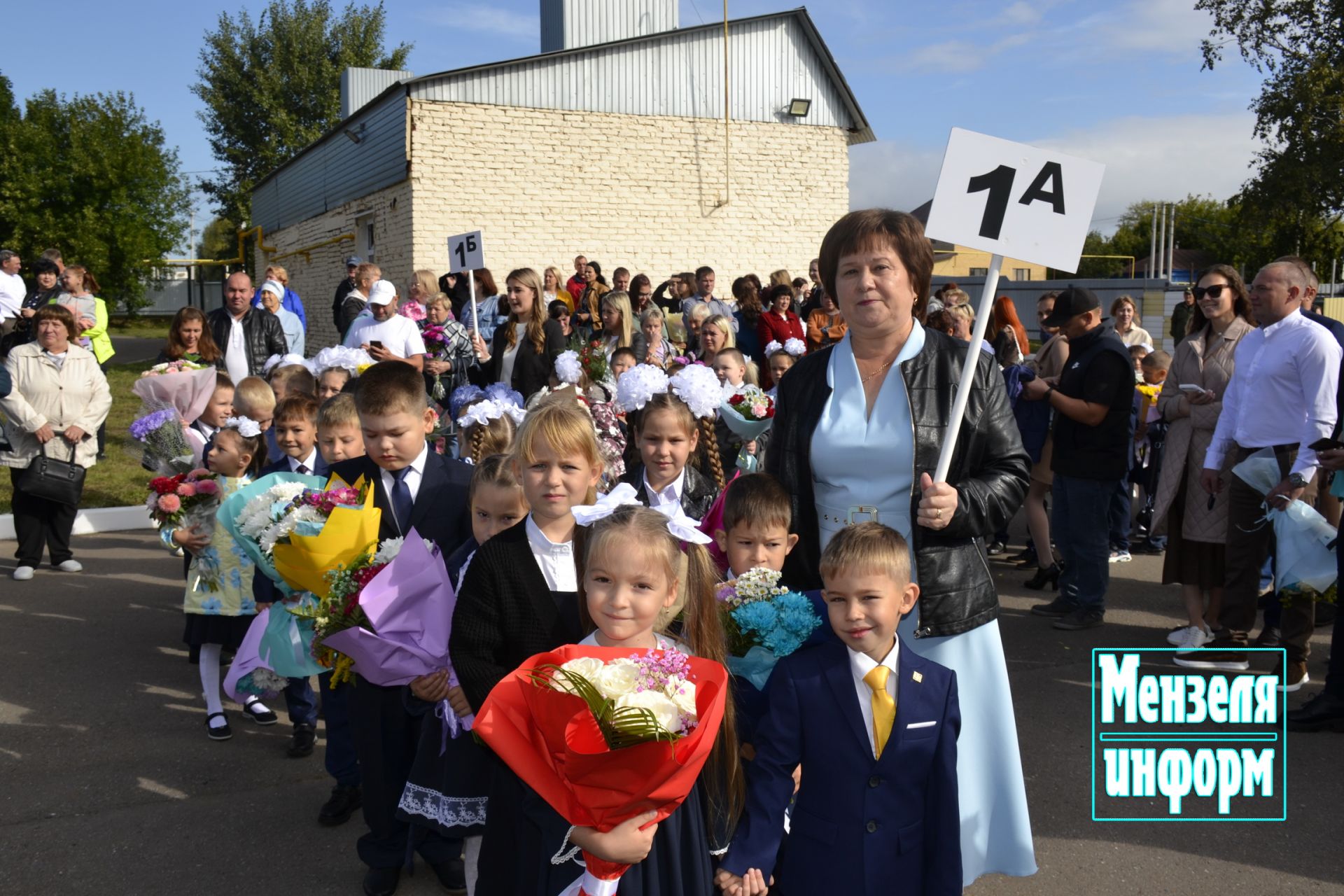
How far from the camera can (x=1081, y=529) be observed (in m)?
6.72

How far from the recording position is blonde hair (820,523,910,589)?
259cm

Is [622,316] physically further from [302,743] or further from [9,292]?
[9,292]

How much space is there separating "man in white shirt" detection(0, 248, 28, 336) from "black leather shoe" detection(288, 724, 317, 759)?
10748 millimetres

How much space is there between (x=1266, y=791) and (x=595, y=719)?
3.63 m

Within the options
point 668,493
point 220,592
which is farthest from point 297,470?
point 668,493

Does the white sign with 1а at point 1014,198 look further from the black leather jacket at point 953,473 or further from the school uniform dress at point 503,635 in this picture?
the school uniform dress at point 503,635

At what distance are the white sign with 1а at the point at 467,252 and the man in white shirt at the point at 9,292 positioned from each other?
7496 mm

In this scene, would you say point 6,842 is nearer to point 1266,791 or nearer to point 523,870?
point 523,870

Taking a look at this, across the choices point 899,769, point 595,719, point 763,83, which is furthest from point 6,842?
point 763,83

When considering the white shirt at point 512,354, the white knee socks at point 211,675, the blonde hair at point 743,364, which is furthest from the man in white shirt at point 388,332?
the white knee socks at point 211,675

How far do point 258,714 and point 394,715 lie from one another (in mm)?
A: 1979

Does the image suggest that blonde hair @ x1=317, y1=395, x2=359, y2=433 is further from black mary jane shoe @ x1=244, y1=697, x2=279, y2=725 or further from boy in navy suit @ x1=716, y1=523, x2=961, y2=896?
boy in navy suit @ x1=716, y1=523, x2=961, y2=896

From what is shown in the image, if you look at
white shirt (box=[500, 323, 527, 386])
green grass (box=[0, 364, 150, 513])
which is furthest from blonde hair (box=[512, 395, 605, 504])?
green grass (box=[0, 364, 150, 513])

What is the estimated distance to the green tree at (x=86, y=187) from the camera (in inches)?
1335
